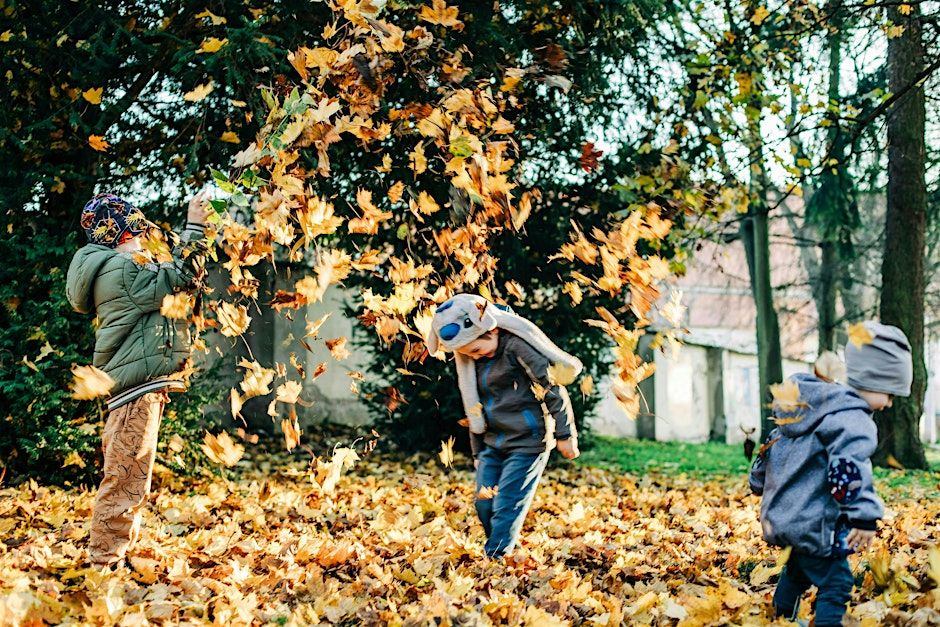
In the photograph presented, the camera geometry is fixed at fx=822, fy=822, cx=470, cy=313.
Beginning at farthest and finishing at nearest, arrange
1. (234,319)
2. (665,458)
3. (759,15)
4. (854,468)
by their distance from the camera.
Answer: (665,458), (759,15), (234,319), (854,468)

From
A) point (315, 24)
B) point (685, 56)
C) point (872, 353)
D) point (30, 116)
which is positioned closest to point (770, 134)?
point (685, 56)

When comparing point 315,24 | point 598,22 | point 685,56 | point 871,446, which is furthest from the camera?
point 685,56

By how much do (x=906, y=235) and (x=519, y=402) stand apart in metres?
7.94

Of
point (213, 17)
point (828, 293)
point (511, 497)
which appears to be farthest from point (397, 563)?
point (828, 293)

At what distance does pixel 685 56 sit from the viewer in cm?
927

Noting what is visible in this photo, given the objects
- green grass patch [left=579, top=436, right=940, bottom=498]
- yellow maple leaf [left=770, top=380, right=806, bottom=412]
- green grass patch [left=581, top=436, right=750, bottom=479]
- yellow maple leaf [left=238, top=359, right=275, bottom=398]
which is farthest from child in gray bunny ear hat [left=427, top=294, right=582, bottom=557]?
green grass patch [left=581, top=436, right=750, bottom=479]

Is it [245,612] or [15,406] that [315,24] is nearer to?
[15,406]

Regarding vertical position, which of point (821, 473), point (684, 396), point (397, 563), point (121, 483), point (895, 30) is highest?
point (895, 30)

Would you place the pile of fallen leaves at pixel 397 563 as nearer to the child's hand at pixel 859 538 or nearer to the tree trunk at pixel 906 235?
the child's hand at pixel 859 538

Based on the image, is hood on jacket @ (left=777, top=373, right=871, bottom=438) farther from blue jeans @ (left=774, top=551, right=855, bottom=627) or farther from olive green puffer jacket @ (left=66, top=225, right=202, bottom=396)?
olive green puffer jacket @ (left=66, top=225, right=202, bottom=396)

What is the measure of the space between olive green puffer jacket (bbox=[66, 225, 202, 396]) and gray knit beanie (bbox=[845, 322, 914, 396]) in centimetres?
301

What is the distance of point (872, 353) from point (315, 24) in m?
5.53

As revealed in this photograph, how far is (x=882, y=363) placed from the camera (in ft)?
9.95

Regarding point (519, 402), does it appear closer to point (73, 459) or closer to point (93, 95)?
point (73, 459)
